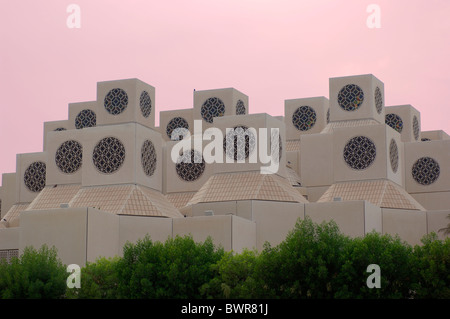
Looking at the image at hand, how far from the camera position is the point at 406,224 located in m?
46.4

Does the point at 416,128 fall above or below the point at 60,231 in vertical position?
above

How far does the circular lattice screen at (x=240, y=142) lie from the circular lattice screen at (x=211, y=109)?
10.5 m

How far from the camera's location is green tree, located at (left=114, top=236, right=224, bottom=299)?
36625 millimetres

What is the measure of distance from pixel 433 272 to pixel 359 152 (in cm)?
1521

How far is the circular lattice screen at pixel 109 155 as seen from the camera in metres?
47.8

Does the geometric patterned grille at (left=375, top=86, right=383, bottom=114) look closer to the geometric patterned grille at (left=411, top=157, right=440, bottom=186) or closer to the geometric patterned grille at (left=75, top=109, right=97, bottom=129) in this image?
the geometric patterned grille at (left=411, top=157, right=440, bottom=186)

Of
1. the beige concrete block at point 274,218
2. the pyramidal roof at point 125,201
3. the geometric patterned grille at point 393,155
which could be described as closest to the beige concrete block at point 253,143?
the beige concrete block at point 274,218

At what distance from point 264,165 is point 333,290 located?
1360 cm

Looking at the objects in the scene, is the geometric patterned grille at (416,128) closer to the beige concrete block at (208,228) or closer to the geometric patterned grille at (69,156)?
the geometric patterned grille at (69,156)

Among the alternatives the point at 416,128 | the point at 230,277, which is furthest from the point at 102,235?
the point at 416,128

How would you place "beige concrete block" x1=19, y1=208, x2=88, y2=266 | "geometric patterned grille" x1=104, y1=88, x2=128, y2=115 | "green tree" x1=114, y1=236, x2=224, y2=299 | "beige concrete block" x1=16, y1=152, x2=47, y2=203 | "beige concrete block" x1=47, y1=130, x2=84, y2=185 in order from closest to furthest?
"green tree" x1=114, y1=236, x2=224, y2=299 < "beige concrete block" x1=19, y1=208, x2=88, y2=266 < "geometric patterned grille" x1=104, y1=88, x2=128, y2=115 < "beige concrete block" x1=47, y1=130, x2=84, y2=185 < "beige concrete block" x1=16, y1=152, x2=47, y2=203

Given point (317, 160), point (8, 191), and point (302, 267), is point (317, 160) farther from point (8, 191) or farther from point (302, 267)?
point (8, 191)

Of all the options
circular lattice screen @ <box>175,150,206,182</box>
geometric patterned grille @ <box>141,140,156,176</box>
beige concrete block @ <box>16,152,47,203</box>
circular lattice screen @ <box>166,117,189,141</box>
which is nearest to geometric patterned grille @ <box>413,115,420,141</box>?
circular lattice screen @ <box>166,117,189,141</box>

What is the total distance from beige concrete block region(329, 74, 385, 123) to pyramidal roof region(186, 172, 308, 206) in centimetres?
913
